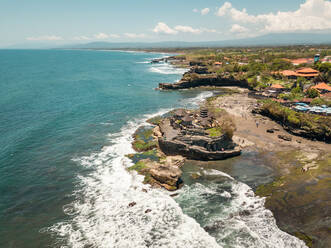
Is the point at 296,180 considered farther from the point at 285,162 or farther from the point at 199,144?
the point at 199,144

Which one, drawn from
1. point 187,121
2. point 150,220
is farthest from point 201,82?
point 150,220

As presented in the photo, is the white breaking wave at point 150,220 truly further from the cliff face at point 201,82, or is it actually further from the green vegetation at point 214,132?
the cliff face at point 201,82

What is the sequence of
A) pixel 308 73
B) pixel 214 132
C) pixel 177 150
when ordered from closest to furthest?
pixel 177 150 → pixel 214 132 → pixel 308 73

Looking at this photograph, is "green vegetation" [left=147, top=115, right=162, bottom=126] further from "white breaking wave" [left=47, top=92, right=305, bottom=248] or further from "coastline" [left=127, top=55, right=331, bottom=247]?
"white breaking wave" [left=47, top=92, right=305, bottom=248]

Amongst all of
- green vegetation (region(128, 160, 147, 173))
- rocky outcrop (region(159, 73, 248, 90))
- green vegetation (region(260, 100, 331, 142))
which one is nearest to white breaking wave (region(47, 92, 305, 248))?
green vegetation (region(128, 160, 147, 173))

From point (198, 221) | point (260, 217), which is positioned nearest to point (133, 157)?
point (198, 221)
